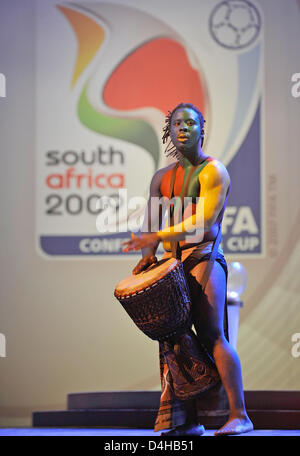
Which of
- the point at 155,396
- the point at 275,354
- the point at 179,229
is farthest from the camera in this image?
the point at 275,354

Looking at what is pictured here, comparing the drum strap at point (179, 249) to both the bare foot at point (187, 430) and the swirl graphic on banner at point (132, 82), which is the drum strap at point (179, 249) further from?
the swirl graphic on banner at point (132, 82)

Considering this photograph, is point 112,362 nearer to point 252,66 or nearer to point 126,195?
point 126,195

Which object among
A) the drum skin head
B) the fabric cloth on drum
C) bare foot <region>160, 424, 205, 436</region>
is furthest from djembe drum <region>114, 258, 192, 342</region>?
bare foot <region>160, 424, 205, 436</region>

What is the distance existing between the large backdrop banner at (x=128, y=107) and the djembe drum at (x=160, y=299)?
2.20 meters

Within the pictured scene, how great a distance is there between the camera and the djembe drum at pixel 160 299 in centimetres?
265

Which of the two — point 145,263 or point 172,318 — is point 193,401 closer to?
point 172,318

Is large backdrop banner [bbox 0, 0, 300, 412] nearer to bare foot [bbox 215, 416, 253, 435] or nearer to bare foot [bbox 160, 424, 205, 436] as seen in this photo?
bare foot [bbox 160, 424, 205, 436]

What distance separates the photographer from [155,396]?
4281 millimetres

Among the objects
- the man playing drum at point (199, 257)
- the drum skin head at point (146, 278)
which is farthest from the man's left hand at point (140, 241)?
the drum skin head at point (146, 278)

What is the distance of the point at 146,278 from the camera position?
2678 millimetres

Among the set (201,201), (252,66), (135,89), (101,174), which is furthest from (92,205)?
(201,201)

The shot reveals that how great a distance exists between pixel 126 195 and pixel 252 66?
4.44 feet

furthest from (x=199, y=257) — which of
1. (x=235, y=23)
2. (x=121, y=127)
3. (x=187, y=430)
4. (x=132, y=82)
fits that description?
(x=235, y=23)

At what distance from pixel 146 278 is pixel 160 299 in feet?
0.34
